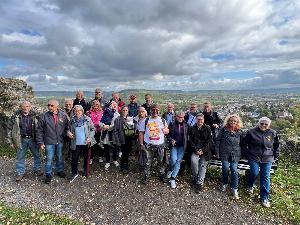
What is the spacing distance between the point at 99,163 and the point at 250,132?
7.69m

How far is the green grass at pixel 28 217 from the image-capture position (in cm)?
1025

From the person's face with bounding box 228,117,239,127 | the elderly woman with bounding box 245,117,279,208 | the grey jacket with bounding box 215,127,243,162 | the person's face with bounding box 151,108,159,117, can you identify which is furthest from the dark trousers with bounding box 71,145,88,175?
the elderly woman with bounding box 245,117,279,208

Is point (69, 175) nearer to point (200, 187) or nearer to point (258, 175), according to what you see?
point (200, 187)

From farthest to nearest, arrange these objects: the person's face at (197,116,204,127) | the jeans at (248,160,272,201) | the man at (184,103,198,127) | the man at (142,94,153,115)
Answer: the man at (142,94,153,115), the man at (184,103,198,127), the person's face at (197,116,204,127), the jeans at (248,160,272,201)

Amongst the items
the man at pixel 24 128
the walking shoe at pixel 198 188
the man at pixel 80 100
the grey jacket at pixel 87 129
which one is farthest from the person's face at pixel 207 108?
the man at pixel 24 128

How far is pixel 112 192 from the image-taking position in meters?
13.0

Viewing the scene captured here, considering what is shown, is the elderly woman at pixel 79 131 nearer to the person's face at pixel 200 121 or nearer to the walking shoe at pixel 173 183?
the walking shoe at pixel 173 183

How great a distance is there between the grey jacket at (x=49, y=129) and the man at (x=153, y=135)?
3.66 metres

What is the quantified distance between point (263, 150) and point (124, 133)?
6225mm

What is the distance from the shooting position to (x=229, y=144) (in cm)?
1259

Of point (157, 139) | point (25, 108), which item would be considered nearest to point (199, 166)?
point (157, 139)

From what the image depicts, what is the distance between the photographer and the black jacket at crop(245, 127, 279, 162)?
12289 millimetres

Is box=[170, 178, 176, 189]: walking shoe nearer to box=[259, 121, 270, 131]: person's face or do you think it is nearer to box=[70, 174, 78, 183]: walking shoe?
box=[259, 121, 270, 131]: person's face

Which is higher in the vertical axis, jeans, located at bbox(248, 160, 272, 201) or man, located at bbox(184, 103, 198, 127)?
man, located at bbox(184, 103, 198, 127)
